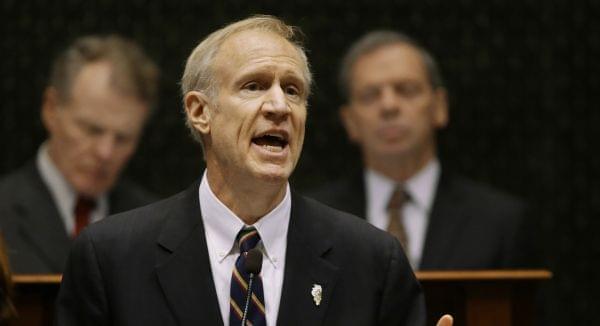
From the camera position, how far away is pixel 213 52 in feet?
8.93

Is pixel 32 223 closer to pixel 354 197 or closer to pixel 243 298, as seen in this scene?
pixel 354 197

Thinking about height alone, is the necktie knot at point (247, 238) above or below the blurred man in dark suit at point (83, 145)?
above

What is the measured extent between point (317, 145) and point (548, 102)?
955 millimetres

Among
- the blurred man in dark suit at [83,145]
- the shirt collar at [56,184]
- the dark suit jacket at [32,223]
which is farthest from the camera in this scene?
the shirt collar at [56,184]

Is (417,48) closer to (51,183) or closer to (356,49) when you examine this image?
(356,49)

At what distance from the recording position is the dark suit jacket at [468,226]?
3930 mm

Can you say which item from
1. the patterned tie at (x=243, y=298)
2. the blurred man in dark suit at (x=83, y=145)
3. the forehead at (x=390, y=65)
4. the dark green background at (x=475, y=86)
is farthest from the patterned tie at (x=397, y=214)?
the patterned tie at (x=243, y=298)

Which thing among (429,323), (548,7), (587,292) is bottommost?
(587,292)

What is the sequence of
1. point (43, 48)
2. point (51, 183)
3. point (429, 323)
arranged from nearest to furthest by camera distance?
point (429, 323)
point (51, 183)
point (43, 48)

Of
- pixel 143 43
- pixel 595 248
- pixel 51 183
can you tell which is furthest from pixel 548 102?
pixel 51 183

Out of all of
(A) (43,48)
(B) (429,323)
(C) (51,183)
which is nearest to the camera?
(B) (429,323)

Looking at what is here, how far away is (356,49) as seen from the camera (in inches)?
174

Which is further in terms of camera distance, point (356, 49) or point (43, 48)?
point (43, 48)

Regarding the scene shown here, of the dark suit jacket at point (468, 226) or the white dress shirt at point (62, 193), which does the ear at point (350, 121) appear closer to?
the dark suit jacket at point (468, 226)
